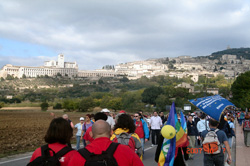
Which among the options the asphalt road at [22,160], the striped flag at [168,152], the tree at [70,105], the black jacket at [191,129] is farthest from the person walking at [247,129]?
the tree at [70,105]

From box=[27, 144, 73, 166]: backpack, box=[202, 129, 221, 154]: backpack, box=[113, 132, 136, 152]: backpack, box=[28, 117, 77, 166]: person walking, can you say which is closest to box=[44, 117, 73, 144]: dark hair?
box=[28, 117, 77, 166]: person walking

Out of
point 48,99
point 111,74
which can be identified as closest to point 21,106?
point 48,99

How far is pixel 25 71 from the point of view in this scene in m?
166

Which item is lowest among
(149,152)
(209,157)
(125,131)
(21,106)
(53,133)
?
(21,106)

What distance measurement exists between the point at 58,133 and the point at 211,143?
382cm

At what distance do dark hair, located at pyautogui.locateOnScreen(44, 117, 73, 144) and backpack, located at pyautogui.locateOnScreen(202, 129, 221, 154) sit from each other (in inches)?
143

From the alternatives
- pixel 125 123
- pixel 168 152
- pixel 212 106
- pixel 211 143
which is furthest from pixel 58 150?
pixel 212 106

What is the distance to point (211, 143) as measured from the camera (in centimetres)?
616

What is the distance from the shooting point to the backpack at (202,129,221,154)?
611cm

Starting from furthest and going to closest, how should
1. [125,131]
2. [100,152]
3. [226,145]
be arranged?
[226,145] → [125,131] → [100,152]

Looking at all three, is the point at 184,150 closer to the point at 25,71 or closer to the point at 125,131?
the point at 125,131

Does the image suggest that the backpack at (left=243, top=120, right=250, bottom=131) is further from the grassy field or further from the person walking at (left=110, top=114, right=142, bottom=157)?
the person walking at (left=110, top=114, right=142, bottom=157)

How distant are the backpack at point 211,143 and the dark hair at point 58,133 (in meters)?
3.64

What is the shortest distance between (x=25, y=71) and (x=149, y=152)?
543 feet
